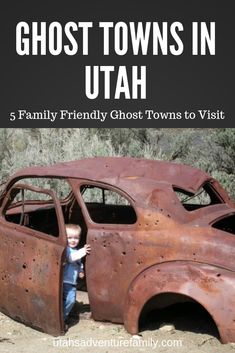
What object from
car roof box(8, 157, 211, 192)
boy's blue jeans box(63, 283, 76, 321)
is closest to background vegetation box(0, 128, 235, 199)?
car roof box(8, 157, 211, 192)

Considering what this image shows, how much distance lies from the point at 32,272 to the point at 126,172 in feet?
4.11

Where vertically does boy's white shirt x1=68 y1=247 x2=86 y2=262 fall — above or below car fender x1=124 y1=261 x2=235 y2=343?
above

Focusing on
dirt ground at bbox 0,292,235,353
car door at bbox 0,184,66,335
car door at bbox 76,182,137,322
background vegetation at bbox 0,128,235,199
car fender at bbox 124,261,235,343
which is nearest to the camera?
car fender at bbox 124,261,235,343

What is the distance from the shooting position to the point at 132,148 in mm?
14289

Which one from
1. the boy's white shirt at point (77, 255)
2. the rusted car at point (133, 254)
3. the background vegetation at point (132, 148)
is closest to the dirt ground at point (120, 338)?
the rusted car at point (133, 254)

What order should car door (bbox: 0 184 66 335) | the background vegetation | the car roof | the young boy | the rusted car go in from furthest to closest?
the background vegetation → the car roof → the young boy → car door (bbox: 0 184 66 335) → the rusted car

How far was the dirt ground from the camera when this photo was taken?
5.42 m

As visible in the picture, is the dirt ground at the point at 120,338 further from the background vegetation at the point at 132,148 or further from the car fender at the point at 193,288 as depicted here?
the background vegetation at the point at 132,148

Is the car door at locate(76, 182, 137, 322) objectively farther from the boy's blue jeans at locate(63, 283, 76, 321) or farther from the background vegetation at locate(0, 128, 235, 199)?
the background vegetation at locate(0, 128, 235, 199)

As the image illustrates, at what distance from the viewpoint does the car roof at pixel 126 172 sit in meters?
6.10

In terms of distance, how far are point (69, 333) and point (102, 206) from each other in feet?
7.06

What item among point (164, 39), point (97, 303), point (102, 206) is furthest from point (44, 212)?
point (164, 39)

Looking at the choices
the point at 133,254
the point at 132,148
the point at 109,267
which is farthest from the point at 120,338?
the point at 132,148

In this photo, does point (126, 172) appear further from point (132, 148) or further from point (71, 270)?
point (132, 148)
